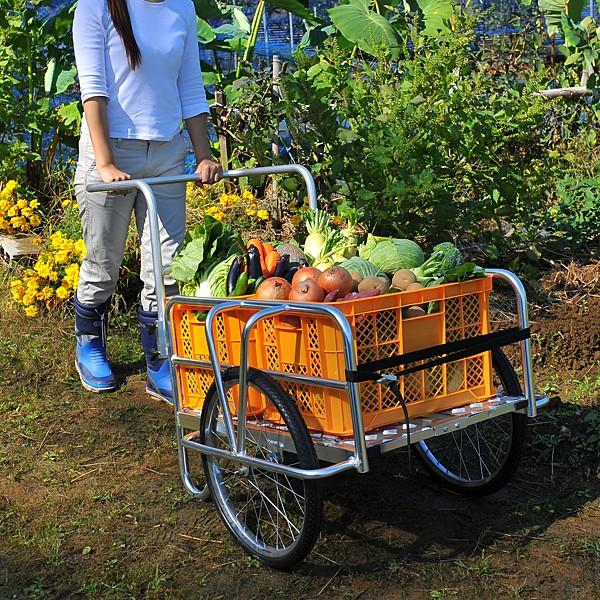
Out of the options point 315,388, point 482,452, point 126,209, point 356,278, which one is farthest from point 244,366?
point 126,209

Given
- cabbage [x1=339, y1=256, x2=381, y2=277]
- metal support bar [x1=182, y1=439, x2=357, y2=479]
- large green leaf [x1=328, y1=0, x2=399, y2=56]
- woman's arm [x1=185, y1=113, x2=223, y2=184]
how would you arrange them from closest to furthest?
metal support bar [x1=182, y1=439, x2=357, y2=479], cabbage [x1=339, y1=256, x2=381, y2=277], woman's arm [x1=185, y1=113, x2=223, y2=184], large green leaf [x1=328, y1=0, x2=399, y2=56]

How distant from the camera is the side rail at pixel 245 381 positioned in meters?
2.62

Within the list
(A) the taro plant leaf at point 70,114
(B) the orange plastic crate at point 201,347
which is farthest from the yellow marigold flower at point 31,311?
(B) the orange plastic crate at point 201,347

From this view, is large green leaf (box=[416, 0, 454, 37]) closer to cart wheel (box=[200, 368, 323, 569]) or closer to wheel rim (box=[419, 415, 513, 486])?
wheel rim (box=[419, 415, 513, 486])

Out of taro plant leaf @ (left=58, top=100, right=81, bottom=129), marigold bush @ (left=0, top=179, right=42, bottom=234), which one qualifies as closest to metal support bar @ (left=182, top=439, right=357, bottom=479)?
marigold bush @ (left=0, top=179, right=42, bottom=234)

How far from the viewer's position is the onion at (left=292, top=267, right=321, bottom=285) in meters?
3.05

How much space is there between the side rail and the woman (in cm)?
104

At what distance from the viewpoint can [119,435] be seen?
13.7ft

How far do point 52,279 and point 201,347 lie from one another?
268 centimetres

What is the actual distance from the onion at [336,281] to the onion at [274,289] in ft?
0.41

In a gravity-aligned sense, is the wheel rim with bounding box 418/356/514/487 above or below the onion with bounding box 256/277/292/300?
below

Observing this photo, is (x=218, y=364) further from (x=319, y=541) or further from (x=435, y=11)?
(x=435, y=11)

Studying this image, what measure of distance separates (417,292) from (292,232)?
130 inches

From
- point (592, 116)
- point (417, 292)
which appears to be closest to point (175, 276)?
point (417, 292)
